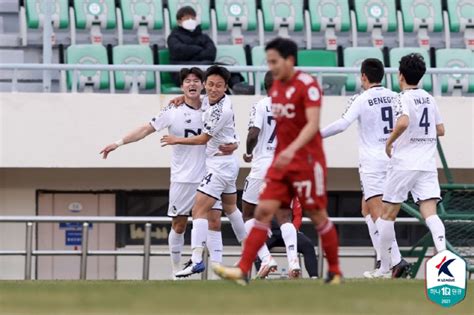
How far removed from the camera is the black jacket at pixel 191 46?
19.8 metres

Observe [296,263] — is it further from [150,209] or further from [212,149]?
[150,209]

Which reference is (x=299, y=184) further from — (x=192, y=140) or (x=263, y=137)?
(x=263, y=137)

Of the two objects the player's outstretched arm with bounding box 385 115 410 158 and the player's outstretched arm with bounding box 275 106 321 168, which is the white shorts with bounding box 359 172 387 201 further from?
the player's outstretched arm with bounding box 275 106 321 168

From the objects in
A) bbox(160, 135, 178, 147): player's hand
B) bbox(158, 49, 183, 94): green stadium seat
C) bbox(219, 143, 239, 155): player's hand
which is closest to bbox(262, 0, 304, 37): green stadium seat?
bbox(158, 49, 183, 94): green stadium seat

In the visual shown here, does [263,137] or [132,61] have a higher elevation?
[132,61]

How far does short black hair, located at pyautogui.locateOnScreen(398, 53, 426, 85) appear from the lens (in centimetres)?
1308

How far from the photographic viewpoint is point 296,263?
13.9 metres

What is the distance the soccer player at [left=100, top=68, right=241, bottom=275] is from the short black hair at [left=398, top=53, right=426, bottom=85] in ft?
6.53

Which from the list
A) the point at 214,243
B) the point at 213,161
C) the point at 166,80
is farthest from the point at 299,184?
Answer: the point at 166,80

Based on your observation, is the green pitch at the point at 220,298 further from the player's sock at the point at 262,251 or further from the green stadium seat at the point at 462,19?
the green stadium seat at the point at 462,19

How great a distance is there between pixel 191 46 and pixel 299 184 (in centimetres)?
1000

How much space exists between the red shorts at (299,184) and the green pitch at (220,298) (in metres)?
0.67

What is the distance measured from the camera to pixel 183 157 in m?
14.5

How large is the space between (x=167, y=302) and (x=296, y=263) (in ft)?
12.7
